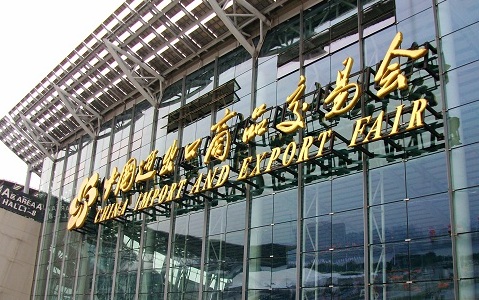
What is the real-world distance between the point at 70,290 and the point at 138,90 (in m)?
13.0

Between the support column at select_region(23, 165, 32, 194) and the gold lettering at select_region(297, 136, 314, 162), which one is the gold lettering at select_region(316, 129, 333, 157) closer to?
the gold lettering at select_region(297, 136, 314, 162)

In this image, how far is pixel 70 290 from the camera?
34.8 m

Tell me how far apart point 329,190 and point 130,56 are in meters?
15.9

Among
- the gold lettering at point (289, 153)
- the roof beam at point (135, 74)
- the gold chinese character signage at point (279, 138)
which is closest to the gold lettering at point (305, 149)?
the gold chinese character signage at point (279, 138)

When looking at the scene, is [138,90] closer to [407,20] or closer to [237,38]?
[237,38]

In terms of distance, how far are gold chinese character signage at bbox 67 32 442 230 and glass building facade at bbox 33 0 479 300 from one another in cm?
15

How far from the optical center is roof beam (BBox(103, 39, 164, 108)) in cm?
3106

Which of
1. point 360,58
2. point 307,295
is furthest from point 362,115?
point 307,295

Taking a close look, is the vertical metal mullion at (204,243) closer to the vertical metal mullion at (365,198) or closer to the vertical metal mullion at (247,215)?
the vertical metal mullion at (247,215)

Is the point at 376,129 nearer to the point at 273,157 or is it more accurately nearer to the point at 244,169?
the point at 273,157

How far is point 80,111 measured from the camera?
3853 cm

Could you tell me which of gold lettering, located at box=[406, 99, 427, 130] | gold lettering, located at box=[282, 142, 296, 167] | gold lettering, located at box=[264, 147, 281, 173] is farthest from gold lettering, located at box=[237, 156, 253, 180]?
gold lettering, located at box=[406, 99, 427, 130]

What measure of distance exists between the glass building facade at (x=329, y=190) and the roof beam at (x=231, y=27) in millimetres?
560

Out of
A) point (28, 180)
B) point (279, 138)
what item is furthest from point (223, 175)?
point (28, 180)
